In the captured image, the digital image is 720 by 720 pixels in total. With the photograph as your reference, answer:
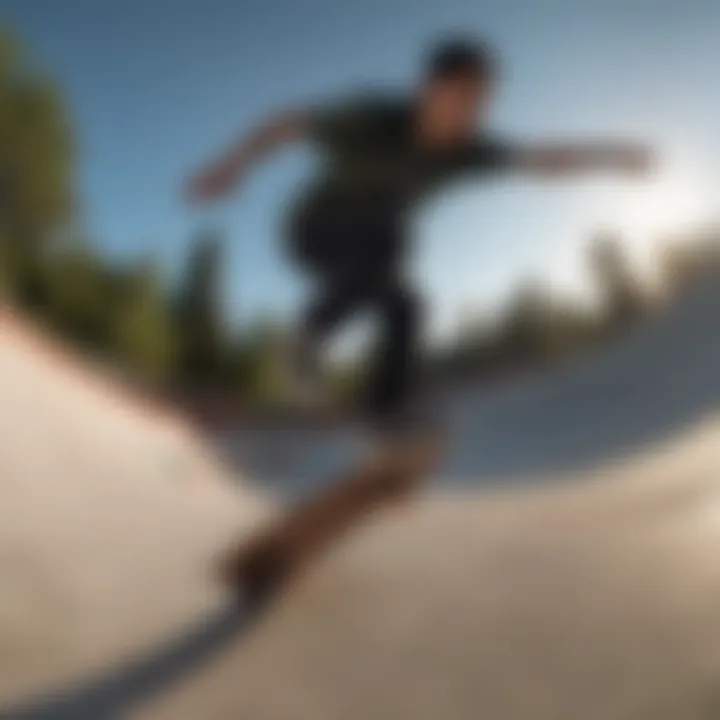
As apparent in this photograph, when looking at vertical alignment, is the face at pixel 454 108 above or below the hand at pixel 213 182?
below

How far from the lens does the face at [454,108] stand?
30.5 inches

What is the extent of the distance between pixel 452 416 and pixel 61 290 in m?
0.29

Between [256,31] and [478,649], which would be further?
[256,31]

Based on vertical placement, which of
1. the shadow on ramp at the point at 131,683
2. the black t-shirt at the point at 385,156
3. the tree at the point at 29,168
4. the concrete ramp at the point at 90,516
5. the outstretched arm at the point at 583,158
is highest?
the tree at the point at 29,168

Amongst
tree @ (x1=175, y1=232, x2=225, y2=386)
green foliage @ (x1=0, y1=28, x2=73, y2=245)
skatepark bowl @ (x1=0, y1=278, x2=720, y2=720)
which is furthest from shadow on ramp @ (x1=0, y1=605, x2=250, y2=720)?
green foliage @ (x1=0, y1=28, x2=73, y2=245)

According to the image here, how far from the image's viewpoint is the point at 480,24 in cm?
78

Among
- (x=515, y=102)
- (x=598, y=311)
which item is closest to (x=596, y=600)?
(x=598, y=311)

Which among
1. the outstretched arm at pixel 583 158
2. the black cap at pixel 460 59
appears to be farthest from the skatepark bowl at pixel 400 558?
the black cap at pixel 460 59

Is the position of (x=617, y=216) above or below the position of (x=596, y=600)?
above

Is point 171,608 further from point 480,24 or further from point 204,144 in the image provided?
point 480,24

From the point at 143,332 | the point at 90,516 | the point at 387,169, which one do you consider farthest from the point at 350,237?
the point at 90,516

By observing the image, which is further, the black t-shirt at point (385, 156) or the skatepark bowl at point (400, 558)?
the black t-shirt at point (385, 156)

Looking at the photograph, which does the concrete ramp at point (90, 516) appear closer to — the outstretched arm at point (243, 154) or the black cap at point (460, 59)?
the outstretched arm at point (243, 154)

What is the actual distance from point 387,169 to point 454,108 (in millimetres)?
64
